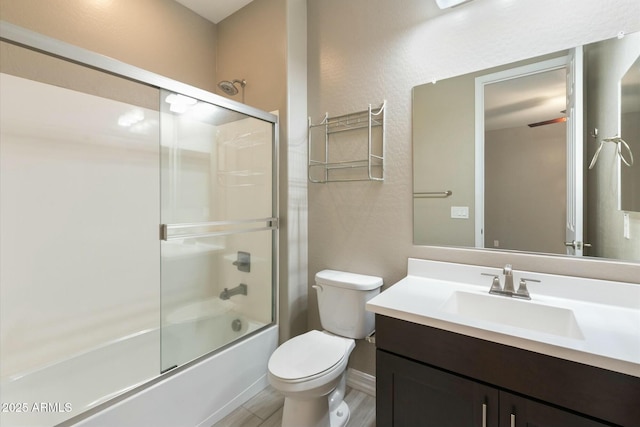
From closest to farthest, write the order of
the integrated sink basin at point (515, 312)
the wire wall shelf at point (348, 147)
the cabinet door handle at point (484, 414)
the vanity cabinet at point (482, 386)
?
the vanity cabinet at point (482, 386), the cabinet door handle at point (484, 414), the integrated sink basin at point (515, 312), the wire wall shelf at point (348, 147)

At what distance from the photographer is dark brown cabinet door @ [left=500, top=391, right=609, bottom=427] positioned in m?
0.83

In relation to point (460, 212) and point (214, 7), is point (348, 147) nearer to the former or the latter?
point (460, 212)

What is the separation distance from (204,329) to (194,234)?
0.65 metres

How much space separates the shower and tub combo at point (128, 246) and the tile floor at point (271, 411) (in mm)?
66

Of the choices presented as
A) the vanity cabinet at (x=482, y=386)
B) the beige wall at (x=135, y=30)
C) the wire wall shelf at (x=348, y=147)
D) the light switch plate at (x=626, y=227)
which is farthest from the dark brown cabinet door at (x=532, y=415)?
the beige wall at (x=135, y=30)

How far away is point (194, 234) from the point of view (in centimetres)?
169

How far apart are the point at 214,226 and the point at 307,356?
38.7 inches

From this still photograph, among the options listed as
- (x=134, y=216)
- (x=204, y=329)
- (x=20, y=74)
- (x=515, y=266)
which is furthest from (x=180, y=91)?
(x=515, y=266)

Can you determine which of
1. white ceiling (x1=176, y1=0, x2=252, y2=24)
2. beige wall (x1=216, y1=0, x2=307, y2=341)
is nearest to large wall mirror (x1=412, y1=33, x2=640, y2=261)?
beige wall (x1=216, y1=0, x2=307, y2=341)

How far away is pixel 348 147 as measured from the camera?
74.0 inches

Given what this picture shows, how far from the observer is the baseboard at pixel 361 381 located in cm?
181

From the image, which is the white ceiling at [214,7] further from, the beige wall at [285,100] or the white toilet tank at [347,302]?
the white toilet tank at [347,302]

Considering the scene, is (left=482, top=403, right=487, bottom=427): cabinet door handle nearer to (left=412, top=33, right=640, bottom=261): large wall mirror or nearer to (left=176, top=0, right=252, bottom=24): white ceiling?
(left=412, top=33, right=640, bottom=261): large wall mirror

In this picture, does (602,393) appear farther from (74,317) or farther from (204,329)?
(74,317)
